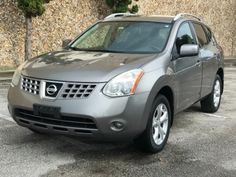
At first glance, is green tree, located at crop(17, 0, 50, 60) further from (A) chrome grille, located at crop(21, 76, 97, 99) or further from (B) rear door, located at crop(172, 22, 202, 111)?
(A) chrome grille, located at crop(21, 76, 97, 99)

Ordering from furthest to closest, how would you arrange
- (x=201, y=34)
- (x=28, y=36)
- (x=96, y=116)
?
(x=28, y=36), (x=201, y=34), (x=96, y=116)

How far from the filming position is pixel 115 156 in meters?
5.39

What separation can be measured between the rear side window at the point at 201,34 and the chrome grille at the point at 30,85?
10.3 feet

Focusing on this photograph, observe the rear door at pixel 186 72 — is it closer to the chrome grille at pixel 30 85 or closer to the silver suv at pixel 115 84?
the silver suv at pixel 115 84

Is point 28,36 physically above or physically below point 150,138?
→ below

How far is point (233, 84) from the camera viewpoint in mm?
12062

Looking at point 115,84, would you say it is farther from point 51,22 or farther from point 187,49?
point 51,22

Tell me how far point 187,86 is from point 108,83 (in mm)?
1836

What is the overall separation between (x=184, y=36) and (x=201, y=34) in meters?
1.06

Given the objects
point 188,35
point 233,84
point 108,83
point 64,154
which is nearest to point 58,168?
point 64,154

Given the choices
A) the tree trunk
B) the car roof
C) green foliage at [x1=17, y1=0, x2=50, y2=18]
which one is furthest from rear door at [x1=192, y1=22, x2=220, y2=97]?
the tree trunk

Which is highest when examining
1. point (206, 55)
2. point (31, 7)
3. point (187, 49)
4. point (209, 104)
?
point (187, 49)

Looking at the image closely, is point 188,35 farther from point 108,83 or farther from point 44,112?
point 44,112

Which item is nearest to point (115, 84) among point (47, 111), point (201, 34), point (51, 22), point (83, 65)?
point (83, 65)
